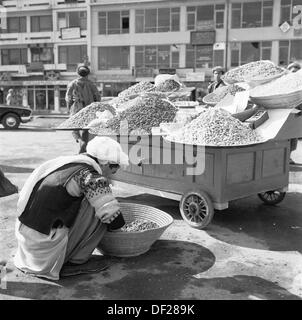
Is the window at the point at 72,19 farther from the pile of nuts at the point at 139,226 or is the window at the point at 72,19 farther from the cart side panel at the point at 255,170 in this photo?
the pile of nuts at the point at 139,226

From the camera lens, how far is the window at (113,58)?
114ft

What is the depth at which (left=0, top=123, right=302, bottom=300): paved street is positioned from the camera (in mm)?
3410

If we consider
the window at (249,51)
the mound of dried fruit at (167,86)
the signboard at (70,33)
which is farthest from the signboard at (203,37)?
the mound of dried fruit at (167,86)

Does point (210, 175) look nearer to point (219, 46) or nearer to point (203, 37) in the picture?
point (219, 46)

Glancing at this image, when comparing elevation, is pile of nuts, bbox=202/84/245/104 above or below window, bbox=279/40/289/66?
below

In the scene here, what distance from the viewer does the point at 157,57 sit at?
34.0 m

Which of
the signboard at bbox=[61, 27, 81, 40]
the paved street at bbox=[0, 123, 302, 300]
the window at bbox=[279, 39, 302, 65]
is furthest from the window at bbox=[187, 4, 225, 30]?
the paved street at bbox=[0, 123, 302, 300]

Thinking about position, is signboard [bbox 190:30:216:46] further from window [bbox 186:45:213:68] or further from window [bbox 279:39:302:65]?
window [bbox 279:39:302:65]

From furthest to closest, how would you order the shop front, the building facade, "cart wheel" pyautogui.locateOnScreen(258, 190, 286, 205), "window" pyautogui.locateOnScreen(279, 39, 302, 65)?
1. the shop front
2. the building facade
3. "window" pyautogui.locateOnScreen(279, 39, 302, 65)
4. "cart wheel" pyautogui.locateOnScreen(258, 190, 286, 205)

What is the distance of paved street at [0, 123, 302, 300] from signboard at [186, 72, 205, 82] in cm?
2707

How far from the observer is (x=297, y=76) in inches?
223

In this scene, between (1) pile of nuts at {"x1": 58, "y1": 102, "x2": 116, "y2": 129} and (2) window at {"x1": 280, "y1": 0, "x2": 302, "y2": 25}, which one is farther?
(2) window at {"x1": 280, "y1": 0, "x2": 302, "y2": 25}

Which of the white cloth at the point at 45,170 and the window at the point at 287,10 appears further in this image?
the window at the point at 287,10

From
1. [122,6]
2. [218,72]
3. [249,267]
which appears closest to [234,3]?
[122,6]
